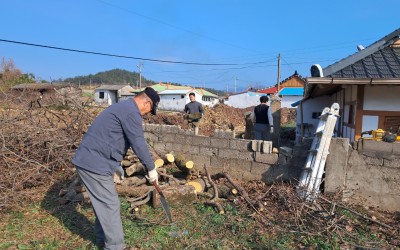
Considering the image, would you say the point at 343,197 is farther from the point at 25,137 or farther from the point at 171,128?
the point at 25,137

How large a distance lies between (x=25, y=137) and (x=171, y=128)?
292 centimetres

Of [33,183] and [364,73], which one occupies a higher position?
[364,73]

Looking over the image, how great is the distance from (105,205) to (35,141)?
3270 millimetres

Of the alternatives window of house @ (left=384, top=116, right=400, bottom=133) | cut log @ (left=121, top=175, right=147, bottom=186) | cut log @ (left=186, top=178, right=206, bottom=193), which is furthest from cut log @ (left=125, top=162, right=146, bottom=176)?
window of house @ (left=384, top=116, right=400, bottom=133)

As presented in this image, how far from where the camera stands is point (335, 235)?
144 inches

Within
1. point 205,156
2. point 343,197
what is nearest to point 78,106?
point 205,156

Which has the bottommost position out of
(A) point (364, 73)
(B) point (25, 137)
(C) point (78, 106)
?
(B) point (25, 137)

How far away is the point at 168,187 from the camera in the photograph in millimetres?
4844

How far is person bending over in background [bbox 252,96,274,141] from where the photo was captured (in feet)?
24.6

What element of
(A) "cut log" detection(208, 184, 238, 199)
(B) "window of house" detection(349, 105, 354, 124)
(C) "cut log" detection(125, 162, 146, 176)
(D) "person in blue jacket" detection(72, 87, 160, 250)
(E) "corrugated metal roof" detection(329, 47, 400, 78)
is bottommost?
(A) "cut log" detection(208, 184, 238, 199)

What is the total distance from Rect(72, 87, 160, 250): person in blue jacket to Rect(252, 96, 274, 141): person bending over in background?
4.80m

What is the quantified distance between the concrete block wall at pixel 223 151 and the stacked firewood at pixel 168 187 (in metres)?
0.41

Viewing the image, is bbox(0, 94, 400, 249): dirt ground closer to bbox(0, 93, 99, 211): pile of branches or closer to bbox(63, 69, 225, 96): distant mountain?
bbox(0, 93, 99, 211): pile of branches

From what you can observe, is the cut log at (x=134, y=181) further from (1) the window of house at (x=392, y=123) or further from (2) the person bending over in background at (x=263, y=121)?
(1) the window of house at (x=392, y=123)
